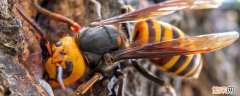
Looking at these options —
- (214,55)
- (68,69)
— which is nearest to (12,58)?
(68,69)

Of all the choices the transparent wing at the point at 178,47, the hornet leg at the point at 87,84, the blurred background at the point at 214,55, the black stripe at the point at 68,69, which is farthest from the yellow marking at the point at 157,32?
the blurred background at the point at 214,55

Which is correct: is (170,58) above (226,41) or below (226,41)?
below

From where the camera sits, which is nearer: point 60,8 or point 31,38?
point 31,38

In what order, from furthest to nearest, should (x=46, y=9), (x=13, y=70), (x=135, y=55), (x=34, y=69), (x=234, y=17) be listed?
(x=234, y=17), (x=46, y=9), (x=135, y=55), (x=34, y=69), (x=13, y=70)

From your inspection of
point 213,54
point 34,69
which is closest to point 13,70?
point 34,69

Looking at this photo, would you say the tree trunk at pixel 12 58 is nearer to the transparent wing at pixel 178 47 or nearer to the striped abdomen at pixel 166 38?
the transparent wing at pixel 178 47

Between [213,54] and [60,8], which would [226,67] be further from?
[60,8]

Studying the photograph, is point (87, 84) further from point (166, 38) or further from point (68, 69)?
point (166, 38)
